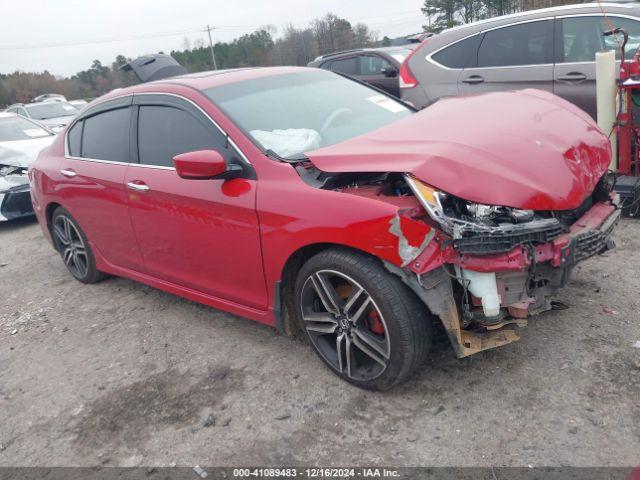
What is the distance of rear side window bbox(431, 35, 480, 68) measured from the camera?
21.1ft

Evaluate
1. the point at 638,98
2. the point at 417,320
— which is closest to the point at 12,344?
the point at 417,320

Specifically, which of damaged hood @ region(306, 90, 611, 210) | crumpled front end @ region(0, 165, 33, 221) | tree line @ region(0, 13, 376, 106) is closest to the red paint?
damaged hood @ region(306, 90, 611, 210)

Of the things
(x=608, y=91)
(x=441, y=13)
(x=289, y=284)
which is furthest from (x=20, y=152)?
(x=441, y=13)

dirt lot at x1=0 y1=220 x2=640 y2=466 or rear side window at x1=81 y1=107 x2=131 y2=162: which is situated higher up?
rear side window at x1=81 y1=107 x2=131 y2=162

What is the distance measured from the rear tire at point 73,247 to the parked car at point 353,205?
2.10 feet

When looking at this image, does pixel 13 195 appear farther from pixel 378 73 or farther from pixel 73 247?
pixel 378 73

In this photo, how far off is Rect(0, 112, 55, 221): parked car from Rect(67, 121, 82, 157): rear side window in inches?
124

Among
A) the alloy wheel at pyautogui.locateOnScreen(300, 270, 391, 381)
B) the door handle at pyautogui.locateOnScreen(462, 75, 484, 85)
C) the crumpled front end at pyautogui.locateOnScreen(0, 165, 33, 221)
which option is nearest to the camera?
the alloy wheel at pyautogui.locateOnScreen(300, 270, 391, 381)

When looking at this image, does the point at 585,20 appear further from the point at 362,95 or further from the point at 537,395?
the point at 537,395

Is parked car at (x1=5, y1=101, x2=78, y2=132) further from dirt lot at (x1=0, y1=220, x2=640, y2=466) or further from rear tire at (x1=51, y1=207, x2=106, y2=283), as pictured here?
dirt lot at (x1=0, y1=220, x2=640, y2=466)

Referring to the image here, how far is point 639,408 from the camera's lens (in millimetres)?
2613

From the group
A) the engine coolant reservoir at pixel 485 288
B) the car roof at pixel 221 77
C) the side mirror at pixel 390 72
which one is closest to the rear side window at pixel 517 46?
the car roof at pixel 221 77

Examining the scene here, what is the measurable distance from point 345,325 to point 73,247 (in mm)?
3131

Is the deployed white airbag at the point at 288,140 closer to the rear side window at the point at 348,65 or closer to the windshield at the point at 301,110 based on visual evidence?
the windshield at the point at 301,110
